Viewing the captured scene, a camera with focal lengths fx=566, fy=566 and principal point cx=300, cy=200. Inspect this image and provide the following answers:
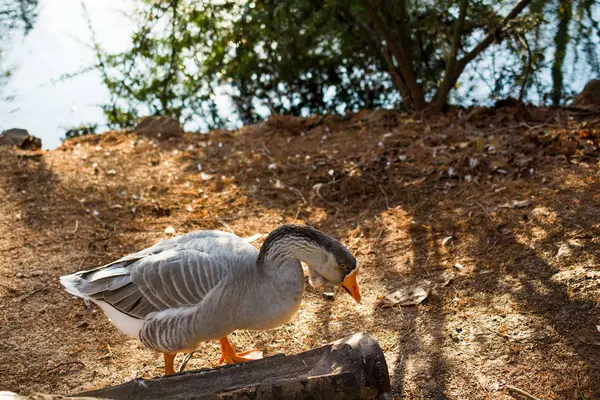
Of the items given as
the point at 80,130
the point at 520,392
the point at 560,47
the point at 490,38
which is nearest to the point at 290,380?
the point at 520,392

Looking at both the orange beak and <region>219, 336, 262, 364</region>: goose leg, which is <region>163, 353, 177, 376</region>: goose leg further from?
the orange beak

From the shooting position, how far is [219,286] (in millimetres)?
3047

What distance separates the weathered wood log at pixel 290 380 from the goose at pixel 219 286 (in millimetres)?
335

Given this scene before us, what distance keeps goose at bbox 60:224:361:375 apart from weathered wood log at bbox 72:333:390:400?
33cm

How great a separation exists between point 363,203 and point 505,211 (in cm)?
134

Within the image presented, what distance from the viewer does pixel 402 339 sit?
3494 mm

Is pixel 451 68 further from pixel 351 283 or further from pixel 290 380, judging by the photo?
pixel 290 380

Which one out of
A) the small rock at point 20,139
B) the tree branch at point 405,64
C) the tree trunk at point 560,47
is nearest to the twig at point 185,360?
the small rock at point 20,139

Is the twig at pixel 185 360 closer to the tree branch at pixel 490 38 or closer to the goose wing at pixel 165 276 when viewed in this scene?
the goose wing at pixel 165 276

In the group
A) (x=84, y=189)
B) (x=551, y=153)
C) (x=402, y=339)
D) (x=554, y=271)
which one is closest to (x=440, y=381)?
(x=402, y=339)

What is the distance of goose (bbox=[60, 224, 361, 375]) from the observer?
9.97ft

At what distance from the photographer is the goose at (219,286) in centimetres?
304

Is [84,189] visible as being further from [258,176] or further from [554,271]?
[554,271]

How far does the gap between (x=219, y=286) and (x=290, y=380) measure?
76 centimetres
